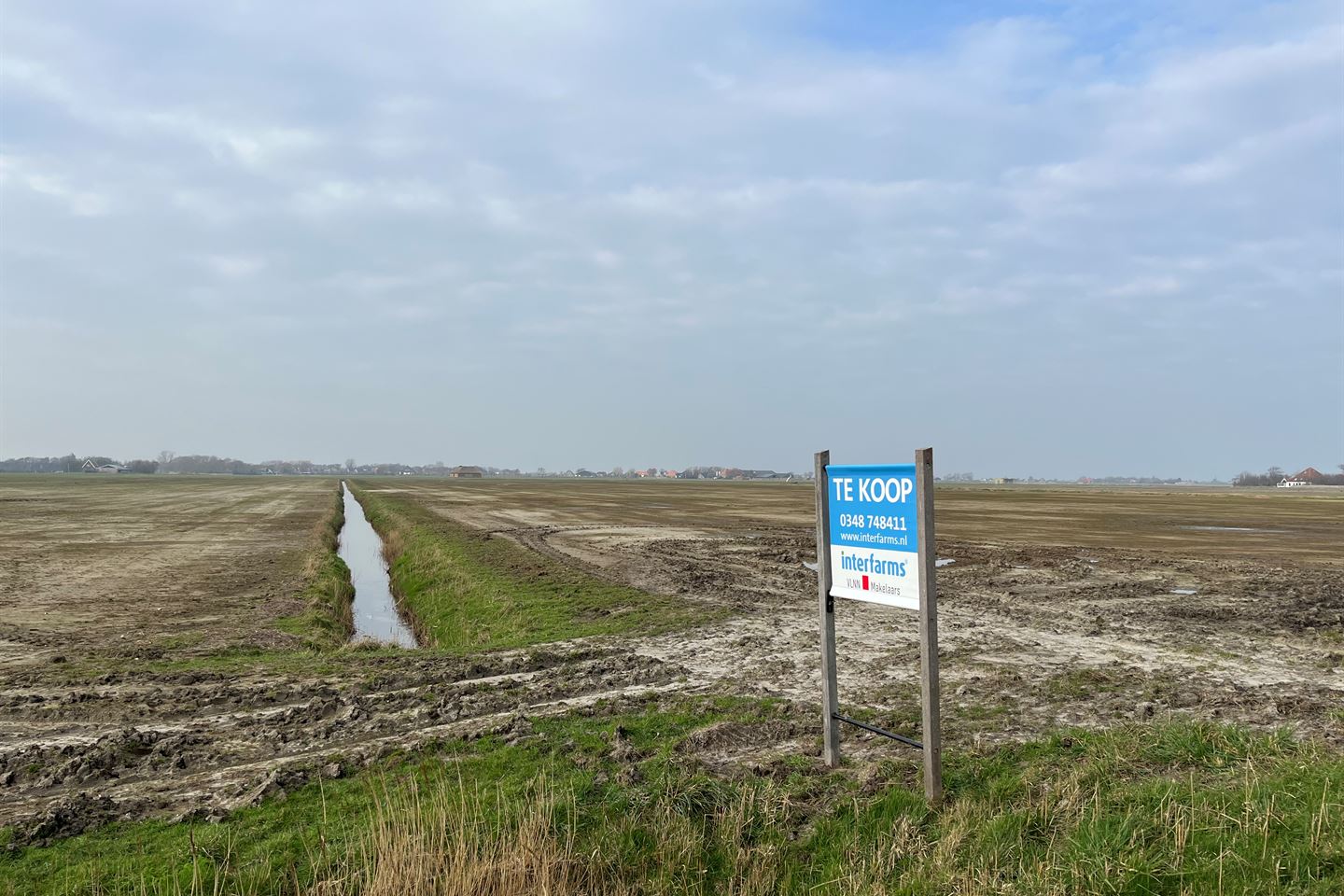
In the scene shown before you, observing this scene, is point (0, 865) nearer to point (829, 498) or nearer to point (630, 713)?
point (630, 713)

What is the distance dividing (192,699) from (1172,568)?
23823 mm

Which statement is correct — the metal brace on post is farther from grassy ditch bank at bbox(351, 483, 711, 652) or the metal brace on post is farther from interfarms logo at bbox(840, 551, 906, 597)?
grassy ditch bank at bbox(351, 483, 711, 652)

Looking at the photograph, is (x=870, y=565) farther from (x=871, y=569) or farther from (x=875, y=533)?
(x=875, y=533)

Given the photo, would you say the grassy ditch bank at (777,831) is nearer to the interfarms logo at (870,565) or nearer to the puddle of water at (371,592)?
the interfarms logo at (870,565)

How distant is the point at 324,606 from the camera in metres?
19.5

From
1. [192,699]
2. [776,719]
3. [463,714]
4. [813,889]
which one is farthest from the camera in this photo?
[192,699]

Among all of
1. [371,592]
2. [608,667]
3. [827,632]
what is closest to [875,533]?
[827,632]

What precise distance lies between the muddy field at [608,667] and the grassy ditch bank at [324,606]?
571 millimetres

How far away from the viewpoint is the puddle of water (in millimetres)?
20472

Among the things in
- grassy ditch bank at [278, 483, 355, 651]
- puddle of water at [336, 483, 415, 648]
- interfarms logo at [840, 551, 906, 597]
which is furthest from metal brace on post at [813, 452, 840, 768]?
puddle of water at [336, 483, 415, 648]

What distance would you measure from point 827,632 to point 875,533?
46.7 inches

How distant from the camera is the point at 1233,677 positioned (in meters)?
10.5

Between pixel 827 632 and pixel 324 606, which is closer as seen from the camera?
pixel 827 632

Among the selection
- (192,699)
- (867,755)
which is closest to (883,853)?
(867,755)
